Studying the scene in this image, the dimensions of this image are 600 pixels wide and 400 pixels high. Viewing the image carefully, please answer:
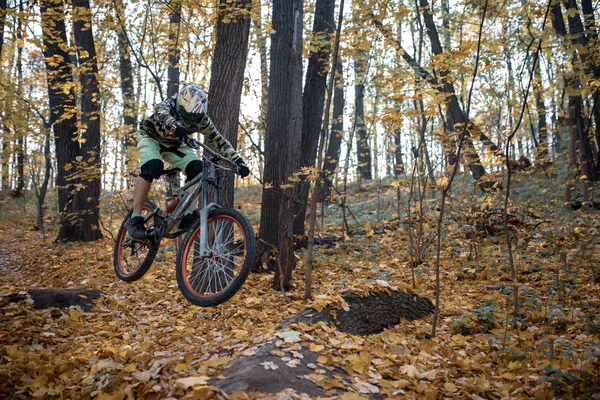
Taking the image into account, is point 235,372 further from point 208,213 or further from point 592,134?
point 592,134

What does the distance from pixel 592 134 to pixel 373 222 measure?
498cm

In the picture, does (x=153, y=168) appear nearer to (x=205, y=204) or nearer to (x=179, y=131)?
(x=179, y=131)

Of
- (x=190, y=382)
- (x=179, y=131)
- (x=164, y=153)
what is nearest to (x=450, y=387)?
(x=190, y=382)

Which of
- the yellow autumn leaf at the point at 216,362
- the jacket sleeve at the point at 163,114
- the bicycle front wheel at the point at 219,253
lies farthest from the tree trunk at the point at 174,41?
the yellow autumn leaf at the point at 216,362

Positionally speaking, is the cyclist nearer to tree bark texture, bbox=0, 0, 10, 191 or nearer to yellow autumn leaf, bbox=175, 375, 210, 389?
yellow autumn leaf, bbox=175, 375, 210, 389

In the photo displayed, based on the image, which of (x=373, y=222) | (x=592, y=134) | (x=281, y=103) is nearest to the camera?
(x=281, y=103)

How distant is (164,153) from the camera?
4762mm

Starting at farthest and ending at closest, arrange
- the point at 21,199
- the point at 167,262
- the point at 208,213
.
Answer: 1. the point at 21,199
2. the point at 167,262
3. the point at 208,213

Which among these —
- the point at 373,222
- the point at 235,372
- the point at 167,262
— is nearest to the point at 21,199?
the point at 167,262

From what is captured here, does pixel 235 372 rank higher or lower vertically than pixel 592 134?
lower

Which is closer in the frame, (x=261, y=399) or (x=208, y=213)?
(x=261, y=399)

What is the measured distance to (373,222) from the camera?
1028 cm

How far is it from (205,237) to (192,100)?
4.32 ft

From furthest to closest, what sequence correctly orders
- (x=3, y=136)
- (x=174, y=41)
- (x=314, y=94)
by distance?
(x=3, y=136) < (x=174, y=41) < (x=314, y=94)
